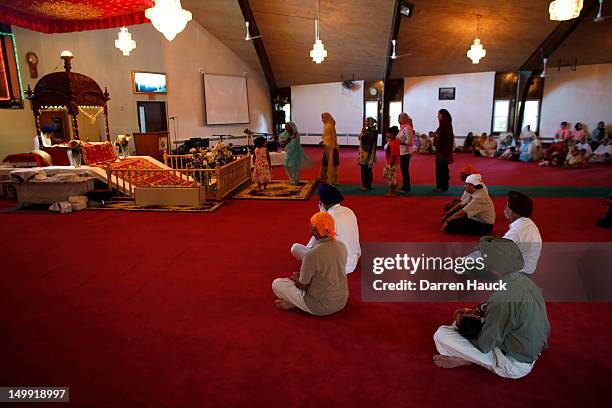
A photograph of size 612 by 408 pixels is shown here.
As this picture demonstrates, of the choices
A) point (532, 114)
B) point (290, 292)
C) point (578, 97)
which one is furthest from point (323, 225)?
point (578, 97)

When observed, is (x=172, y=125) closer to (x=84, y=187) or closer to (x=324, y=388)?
(x=84, y=187)

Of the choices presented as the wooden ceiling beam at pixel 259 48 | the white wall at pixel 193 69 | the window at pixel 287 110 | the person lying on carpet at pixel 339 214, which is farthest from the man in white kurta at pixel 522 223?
the window at pixel 287 110

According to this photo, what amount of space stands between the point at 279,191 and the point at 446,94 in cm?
908

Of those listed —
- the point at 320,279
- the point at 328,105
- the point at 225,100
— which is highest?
the point at 225,100

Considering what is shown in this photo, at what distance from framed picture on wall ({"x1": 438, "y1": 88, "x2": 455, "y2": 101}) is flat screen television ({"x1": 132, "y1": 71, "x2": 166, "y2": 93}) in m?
8.77

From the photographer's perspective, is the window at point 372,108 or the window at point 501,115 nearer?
the window at point 501,115

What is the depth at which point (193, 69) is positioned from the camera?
39.5ft

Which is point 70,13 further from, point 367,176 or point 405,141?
point 405,141

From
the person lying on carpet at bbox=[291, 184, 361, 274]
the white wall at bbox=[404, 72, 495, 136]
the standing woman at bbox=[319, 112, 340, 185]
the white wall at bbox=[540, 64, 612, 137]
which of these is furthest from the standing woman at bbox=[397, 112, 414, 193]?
the white wall at bbox=[540, 64, 612, 137]

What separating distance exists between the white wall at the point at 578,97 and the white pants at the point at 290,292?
1330 cm

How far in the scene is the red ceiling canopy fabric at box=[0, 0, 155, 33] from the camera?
20.5 feet

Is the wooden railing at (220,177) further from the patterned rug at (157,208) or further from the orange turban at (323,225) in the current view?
the orange turban at (323,225)

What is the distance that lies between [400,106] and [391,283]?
11.8 meters

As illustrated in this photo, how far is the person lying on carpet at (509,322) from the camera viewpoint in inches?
80.0
